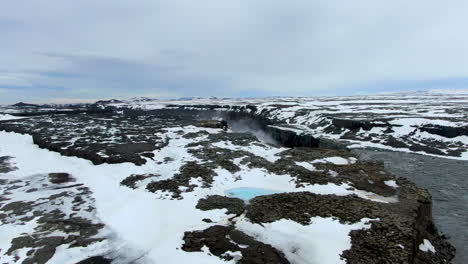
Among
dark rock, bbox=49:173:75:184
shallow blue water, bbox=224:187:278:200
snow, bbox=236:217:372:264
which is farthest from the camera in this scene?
dark rock, bbox=49:173:75:184

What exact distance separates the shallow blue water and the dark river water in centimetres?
906

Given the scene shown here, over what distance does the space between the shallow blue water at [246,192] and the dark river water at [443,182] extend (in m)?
9.06

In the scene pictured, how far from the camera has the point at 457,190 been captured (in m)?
18.7

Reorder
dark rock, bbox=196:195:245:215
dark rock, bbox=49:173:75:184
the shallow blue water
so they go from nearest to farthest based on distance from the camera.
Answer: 1. dark rock, bbox=196:195:245:215
2. the shallow blue water
3. dark rock, bbox=49:173:75:184

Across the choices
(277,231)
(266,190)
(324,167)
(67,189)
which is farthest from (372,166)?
(67,189)

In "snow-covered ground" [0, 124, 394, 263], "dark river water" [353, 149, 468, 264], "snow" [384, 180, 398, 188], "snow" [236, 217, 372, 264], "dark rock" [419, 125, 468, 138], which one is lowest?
"dark river water" [353, 149, 468, 264]

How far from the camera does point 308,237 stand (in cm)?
1182

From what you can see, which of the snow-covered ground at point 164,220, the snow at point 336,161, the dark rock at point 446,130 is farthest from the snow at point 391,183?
the dark rock at point 446,130

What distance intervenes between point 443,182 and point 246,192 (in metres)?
14.5

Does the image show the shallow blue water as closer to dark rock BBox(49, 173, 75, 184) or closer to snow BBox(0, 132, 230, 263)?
snow BBox(0, 132, 230, 263)

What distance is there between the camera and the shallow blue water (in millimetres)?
16375

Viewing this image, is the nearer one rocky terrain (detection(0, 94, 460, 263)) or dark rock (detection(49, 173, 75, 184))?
rocky terrain (detection(0, 94, 460, 263))

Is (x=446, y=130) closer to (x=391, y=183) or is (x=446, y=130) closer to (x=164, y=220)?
(x=391, y=183)

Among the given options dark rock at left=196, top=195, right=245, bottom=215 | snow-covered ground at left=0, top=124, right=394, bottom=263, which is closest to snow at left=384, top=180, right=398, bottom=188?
snow-covered ground at left=0, top=124, right=394, bottom=263
